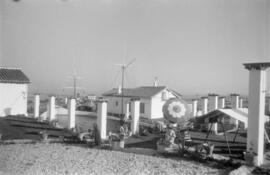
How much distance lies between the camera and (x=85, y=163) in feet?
26.3

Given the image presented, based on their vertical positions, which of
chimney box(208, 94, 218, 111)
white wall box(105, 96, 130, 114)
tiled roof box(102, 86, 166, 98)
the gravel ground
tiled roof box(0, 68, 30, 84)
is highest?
tiled roof box(0, 68, 30, 84)

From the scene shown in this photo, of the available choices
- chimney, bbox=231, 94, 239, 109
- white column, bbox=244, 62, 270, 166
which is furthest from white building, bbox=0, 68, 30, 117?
white column, bbox=244, 62, 270, 166

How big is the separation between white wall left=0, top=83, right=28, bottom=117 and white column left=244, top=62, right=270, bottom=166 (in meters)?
15.9

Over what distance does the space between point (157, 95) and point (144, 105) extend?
4.48ft

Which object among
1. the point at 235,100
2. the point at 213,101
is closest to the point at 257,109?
the point at 213,101

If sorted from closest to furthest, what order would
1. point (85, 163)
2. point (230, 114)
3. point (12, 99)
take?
point (85, 163)
point (230, 114)
point (12, 99)

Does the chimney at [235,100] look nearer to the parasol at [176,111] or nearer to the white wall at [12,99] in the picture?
the parasol at [176,111]

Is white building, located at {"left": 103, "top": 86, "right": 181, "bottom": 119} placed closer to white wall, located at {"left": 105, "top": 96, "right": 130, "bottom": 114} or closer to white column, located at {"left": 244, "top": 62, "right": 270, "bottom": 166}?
white wall, located at {"left": 105, "top": 96, "right": 130, "bottom": 114}

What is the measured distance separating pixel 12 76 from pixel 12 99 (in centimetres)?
185

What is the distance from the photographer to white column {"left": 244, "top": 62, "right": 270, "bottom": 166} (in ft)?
26.3

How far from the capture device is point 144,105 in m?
21.6

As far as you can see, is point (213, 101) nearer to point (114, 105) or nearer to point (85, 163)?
point (114, 105)

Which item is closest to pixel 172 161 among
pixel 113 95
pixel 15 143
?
pixel 15 143

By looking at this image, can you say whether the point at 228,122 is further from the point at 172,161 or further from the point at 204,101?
the point at 172,161
